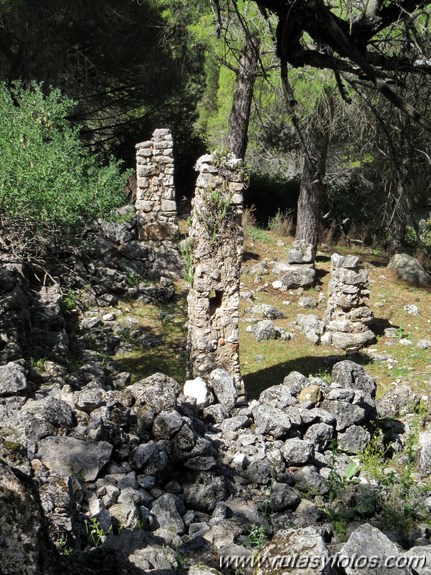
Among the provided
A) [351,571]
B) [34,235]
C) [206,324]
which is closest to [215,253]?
[206,324]

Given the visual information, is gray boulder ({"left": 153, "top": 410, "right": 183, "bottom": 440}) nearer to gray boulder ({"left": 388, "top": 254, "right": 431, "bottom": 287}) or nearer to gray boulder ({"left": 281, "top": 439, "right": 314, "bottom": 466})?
gray boulder ({"left": 281, "top": 439, "right": 314, "bottom": 466})

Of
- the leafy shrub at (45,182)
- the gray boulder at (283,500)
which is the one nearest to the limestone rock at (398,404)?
the gray boulder at (283,500)

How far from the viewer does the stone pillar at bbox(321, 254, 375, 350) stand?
12188 mm

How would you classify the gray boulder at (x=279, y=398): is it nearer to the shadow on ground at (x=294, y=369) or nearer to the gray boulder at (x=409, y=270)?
the shadow on ground at (x=294, y=369)

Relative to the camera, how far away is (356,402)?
856 cm

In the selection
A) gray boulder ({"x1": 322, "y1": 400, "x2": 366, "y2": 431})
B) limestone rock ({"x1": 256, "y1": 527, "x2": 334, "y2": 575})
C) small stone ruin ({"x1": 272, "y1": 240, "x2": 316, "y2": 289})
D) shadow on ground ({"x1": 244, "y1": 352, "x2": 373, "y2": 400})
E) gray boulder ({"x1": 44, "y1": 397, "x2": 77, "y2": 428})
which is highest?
small stone ruin ({"x1": 272, "y1": 240, "x2": 316, "y2": 289})

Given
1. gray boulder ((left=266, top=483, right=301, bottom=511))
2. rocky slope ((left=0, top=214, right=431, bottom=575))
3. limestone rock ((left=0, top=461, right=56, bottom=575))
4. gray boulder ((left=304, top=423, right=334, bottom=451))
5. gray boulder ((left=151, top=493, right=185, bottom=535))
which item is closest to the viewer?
limestone rock ((left=0, top=461, right=56, bottom=575))

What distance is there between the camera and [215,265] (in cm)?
918

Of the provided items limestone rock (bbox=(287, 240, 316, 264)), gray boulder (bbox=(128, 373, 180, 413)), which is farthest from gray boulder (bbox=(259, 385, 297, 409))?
limestone rock (bbox=(287, 240, 316, 264))

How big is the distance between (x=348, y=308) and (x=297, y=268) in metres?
2.76

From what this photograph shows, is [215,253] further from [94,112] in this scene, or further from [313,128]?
[94,112]

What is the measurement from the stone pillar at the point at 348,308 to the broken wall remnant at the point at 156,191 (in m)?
4.49

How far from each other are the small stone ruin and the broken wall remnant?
2.42 m

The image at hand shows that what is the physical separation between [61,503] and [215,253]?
4.86 meters
